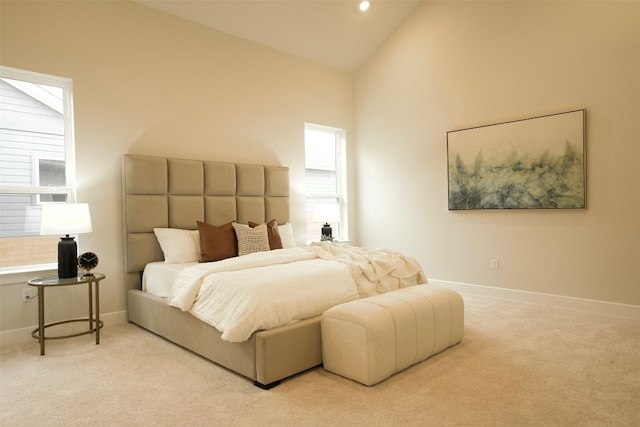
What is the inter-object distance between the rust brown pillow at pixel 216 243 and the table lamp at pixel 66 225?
0.98 meters

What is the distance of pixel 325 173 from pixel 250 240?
2351mm

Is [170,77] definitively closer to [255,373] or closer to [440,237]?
[255,373]

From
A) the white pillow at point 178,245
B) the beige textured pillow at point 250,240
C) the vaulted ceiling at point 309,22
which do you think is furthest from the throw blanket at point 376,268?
the vaulted ceiling at point 309,22

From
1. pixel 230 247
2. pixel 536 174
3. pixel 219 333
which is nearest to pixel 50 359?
pixel 219 333

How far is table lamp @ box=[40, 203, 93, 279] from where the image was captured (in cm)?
323

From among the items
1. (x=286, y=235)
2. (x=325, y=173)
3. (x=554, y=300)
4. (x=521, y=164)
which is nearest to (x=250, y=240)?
(x=286, y=235)

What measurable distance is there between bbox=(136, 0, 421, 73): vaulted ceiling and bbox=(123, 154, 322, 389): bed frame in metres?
1.59

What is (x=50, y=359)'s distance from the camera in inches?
122

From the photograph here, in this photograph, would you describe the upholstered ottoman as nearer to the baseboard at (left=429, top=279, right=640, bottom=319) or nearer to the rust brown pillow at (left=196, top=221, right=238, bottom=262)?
the rust brown pillow at (left=196, top=221, right=238, bottom=262)

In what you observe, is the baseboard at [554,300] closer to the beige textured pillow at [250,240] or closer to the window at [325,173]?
the window at [325,173]

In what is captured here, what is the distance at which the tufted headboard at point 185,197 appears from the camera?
397 cm

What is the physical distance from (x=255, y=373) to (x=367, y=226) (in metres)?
3.91

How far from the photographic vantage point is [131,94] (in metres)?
4.14

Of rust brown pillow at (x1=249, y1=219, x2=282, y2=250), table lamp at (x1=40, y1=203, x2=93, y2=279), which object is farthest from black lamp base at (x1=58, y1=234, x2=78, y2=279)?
rust brown pillow at (x1=249, y1=219, x2=282, y2=250)
